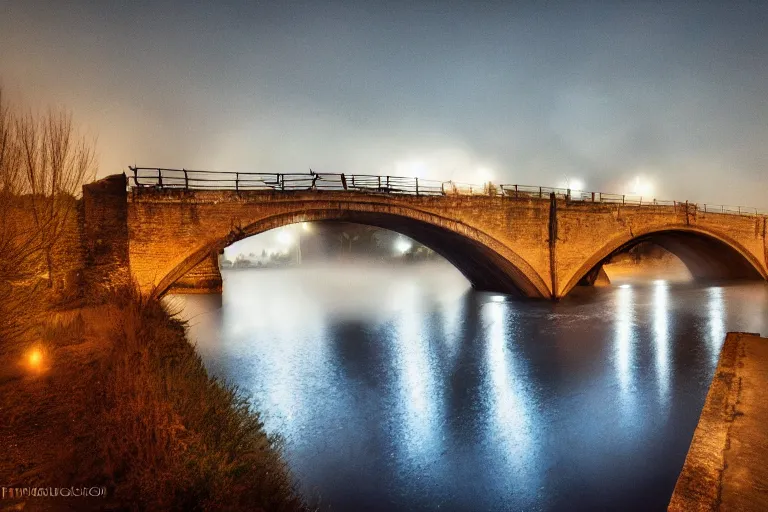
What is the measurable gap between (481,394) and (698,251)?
35.4m

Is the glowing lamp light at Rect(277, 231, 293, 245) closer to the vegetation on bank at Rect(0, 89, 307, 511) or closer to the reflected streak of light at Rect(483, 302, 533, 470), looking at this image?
the reflected streak of light at Rect(483, 302, 533, 470)

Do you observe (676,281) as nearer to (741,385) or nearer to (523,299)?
(523,299)

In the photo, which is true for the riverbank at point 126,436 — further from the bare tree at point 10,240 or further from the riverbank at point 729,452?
the riverbank at point 729,452

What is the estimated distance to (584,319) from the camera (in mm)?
18844

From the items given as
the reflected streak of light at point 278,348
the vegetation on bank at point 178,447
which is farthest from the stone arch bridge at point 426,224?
the vegetation on bank at point 178,447

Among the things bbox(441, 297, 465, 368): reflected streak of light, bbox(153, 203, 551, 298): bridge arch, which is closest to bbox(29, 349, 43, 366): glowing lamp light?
bbox(153, 203, 551, 298): bridge arch

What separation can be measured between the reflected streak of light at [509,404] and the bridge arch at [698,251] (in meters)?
10.3

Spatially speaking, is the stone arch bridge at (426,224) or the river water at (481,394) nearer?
the river water at (481,394)

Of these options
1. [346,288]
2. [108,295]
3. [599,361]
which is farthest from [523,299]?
[108,295]

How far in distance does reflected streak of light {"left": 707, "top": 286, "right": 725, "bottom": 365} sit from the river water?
131 mm

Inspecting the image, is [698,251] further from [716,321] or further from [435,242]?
[435,242]

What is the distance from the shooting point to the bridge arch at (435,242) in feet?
50.3

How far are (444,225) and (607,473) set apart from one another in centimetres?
Answer: 1360

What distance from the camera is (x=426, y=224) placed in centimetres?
1966
